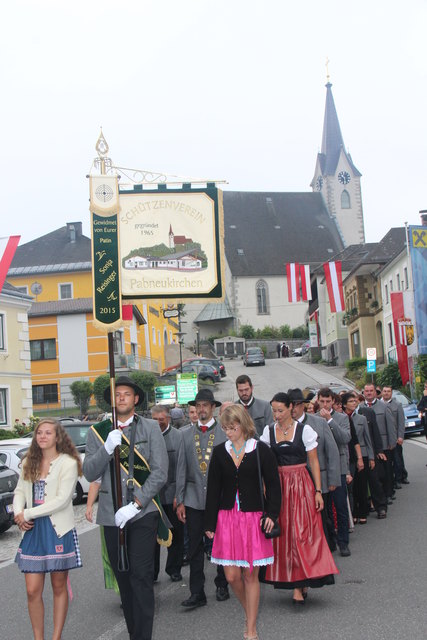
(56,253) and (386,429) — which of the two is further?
(56,253)

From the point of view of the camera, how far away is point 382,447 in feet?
39.8

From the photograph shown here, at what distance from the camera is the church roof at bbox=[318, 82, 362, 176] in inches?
4158

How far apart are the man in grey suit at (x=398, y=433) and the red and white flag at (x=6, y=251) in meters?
7.63

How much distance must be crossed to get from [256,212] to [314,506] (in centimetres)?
10066

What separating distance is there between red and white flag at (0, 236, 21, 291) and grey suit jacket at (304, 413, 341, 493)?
9056 millimetres

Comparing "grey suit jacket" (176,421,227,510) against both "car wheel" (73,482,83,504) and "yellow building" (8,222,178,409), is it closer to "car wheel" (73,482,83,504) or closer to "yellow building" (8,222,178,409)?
"car wheel" (73,482,83,504)

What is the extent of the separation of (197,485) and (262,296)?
89.1 metres

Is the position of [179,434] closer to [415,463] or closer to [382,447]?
[382,447]

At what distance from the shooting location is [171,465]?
8.49 m

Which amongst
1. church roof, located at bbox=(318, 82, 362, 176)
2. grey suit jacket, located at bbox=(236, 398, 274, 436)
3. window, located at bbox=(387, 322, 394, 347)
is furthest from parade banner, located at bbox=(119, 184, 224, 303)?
church roof, located at bbox=(318, 82, 362, 176)

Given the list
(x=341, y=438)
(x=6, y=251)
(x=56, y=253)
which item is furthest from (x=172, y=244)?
(x=56, y=253)

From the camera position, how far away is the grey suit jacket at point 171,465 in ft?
27.5

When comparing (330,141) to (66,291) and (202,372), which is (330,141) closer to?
(66,291)

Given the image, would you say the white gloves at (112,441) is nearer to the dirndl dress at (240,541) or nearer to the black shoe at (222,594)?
the dirndl dress at (240,541)
